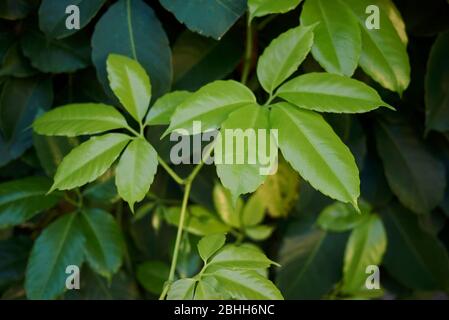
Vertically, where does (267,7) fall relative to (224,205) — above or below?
above

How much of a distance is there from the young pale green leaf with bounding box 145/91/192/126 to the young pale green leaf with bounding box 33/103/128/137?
40mm

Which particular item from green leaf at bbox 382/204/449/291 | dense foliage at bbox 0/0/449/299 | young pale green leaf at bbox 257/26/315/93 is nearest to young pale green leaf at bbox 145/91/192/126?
dense foliage at bbox 0/0/449/299

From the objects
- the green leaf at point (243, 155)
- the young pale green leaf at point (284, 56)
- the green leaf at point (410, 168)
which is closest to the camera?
the green leaf at point (243, 155)

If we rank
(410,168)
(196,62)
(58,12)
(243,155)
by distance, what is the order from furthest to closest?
1. (410,168)
2. (196,62)
3. (58,12)
4. (243,155)

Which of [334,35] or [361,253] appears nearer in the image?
[334,35]

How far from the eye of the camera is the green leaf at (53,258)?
0.88m

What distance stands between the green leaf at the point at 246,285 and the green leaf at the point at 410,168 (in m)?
0.46

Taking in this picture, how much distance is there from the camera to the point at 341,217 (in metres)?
1.12

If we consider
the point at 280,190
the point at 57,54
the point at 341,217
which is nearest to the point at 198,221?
the point at 280,190

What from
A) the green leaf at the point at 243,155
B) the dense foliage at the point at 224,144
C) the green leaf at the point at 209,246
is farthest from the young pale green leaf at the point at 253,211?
the green leaf at the point at 243,155

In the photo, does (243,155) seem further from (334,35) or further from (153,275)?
(153,275)

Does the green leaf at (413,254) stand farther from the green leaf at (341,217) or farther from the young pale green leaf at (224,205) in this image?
the young pale green leaf at (224,205)

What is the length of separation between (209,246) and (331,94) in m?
0.25
